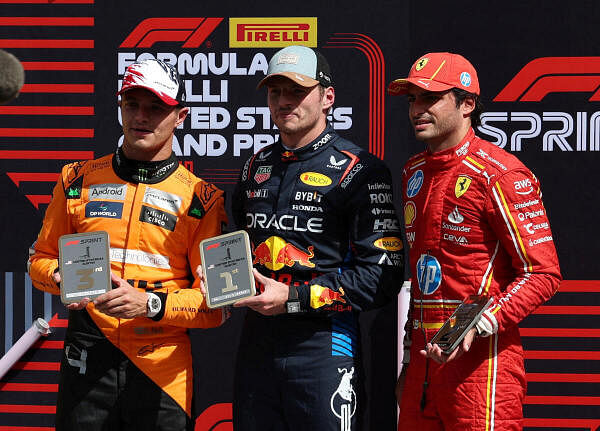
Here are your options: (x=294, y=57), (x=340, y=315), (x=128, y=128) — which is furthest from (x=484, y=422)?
(x=128, y=128)

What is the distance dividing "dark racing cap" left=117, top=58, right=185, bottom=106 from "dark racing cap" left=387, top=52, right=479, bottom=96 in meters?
0.80

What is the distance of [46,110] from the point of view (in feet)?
12.6

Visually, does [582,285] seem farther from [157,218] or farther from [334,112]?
[157,218]

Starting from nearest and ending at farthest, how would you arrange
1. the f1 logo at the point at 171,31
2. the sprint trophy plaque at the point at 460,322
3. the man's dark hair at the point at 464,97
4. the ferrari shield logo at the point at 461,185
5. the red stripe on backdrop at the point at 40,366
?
the sprint trophy plaque at the point at 460,322 → the ferrari shield logo at the point at 461,185 → the man's dark hair at the point at 464,97 → the f1 logo at the point at 171,31 → the red stripe on backdrop at the point at 40,366

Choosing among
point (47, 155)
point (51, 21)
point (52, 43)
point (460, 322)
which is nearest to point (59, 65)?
point (52, 43)

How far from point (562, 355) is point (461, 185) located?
1402mm

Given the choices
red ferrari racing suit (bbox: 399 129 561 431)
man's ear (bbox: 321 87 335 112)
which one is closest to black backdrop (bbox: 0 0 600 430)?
man's ear (bbox: 321 87 335 112)

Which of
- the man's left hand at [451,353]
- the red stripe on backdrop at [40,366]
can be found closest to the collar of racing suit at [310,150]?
the man's left hand at [451,353]

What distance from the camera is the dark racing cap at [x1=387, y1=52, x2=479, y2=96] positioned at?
2762 millimetres

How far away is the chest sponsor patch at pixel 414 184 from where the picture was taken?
2.86 m

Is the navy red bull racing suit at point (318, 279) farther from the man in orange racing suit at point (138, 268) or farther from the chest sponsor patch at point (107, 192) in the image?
the chest sponsor patch at point (107, 192)

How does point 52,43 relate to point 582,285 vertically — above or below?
above

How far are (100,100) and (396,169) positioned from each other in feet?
4.75

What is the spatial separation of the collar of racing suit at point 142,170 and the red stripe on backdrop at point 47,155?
3.12ft
